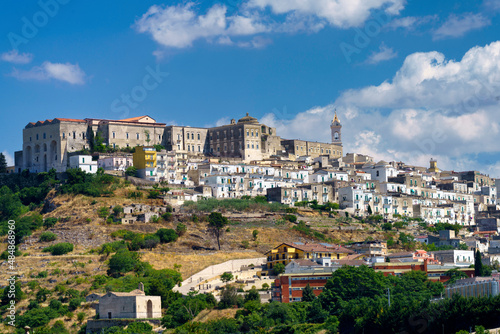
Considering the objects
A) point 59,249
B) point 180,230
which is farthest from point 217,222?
point 59,249

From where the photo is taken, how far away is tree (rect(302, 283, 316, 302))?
5956cm

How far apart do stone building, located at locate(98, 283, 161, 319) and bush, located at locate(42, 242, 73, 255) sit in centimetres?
1223

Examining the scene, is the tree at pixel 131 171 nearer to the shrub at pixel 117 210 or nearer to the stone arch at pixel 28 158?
the shrub at pixel 117 210

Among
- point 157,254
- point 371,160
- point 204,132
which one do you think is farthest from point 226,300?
point 371,160

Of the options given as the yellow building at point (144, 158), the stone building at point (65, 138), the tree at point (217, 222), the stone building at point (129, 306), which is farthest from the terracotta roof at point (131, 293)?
the stone building at point (65, 138)

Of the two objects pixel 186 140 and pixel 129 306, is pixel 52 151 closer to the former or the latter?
pixel 186 140

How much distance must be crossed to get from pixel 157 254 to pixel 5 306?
12615 millimetres

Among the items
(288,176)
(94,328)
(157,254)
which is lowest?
(94,328)

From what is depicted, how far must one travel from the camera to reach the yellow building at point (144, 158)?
8891 centimetres

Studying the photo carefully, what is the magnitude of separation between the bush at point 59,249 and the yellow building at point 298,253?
15.6 metres

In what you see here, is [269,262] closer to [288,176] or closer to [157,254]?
[157,254]

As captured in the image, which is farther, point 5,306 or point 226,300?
point 5,306

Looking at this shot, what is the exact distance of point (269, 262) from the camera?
69500mm

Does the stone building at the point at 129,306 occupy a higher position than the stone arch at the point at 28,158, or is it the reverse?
the stone arch at the point at 28,158
